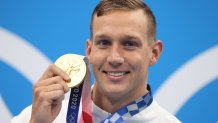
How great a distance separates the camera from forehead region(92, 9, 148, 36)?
57.4 inches

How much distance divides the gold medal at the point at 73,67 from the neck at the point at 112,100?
150 mm

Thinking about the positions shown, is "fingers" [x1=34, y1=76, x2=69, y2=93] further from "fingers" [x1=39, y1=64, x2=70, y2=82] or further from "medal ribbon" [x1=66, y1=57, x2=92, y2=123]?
"medal ribbon" [x1=66, y1=57, x2=92, y2=123]

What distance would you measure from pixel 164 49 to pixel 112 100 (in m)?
0.67

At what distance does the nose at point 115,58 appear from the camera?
1.42 m

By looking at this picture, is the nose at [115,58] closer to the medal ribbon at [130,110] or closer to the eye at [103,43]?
the eye at [103,43]

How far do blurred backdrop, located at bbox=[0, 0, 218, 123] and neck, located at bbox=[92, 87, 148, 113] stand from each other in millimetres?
560

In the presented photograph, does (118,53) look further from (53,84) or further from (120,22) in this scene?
(53,84)

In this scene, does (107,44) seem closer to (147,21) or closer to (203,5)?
(147,21)

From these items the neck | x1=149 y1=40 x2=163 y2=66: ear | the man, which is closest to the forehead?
the man

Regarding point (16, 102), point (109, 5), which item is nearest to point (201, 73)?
point (109, 5)

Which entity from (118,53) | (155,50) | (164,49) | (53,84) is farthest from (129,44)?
(164,49)

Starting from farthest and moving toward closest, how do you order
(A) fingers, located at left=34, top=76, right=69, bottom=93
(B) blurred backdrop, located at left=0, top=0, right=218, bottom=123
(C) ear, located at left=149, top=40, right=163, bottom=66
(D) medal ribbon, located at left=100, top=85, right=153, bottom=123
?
(B) blurred backdrop, located at left=0, top=0, right=218, bottom=123, (C) ear, located at left=149, top=40, right=163, bottom=66, (D) medal ribbon, located at left=100, top=85, right=153, bottom=123, (A) fingers, located at left=34, top=76, right=69, bottom=93

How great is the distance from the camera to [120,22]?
57.5 inches

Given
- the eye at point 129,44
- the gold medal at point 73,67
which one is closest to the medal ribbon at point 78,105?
the gold medal at point 73,67
